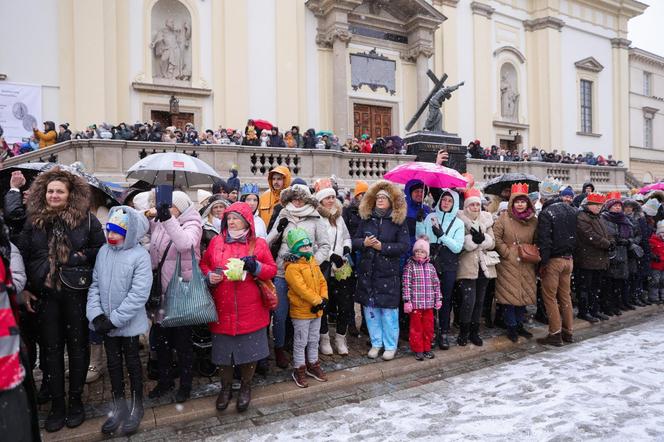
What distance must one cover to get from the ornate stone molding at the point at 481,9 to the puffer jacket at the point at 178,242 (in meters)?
23.2

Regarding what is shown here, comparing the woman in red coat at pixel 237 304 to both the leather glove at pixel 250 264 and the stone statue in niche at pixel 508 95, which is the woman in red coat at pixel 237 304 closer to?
the leather glove at pixel 250 264

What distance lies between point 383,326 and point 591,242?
3629mm

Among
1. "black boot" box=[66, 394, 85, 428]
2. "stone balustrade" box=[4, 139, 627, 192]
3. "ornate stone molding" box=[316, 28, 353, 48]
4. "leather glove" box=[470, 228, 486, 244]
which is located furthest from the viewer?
"ornate stone molding" box=[316, 28, 353, 48]

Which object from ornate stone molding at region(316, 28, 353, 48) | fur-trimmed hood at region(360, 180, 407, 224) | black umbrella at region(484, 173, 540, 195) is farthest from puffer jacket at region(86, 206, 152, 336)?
ornate stone molding at region(316, 28, 353, 48)

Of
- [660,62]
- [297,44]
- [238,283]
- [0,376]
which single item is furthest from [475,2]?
[0,376]

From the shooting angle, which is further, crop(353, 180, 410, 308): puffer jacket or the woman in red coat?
crop(353, 180, 410, 308): puffer jacket

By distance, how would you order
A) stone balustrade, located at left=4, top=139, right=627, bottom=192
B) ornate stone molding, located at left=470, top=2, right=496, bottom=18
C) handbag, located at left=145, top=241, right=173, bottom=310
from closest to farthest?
handbag, located at left=145, top=241, right=173, bottom=310, stone balustrade, located at left=4, top=139, right=627, bottom=192, ornate stone molding, located at left=470, top=2, right=496, bottom=18

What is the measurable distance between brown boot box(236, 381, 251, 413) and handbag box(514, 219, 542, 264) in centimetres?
377

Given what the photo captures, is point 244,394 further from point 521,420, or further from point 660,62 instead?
point 660,62

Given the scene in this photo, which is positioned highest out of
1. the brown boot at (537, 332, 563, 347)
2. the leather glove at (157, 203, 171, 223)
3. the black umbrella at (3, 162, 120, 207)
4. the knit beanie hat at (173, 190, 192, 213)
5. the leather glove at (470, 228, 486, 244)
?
the black umbrella at (3, 162, 120, 207)

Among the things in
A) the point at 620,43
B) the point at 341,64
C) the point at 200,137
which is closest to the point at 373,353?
the point at 200,137

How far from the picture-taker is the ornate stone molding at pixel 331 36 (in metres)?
18.5

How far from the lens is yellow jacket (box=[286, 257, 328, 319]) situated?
14.8 ft

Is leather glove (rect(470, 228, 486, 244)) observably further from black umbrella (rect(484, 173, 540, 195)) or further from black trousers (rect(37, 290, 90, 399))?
black trousers (rect(37, 290, 90, 399))
